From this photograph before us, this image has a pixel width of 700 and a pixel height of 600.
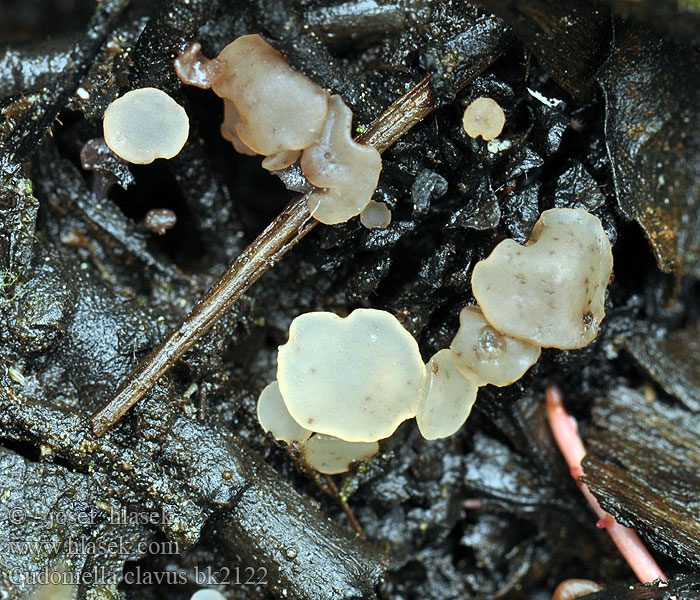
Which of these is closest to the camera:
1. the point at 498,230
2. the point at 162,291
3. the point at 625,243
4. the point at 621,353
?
the point at 498,230

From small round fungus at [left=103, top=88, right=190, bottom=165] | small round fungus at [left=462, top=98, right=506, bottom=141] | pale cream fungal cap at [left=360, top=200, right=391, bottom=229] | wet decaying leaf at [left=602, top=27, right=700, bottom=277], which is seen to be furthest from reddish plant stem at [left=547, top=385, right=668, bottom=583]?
small round fungus at [left=103, top=88, right=190, bottom=165]

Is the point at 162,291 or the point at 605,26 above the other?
the point at 605,26

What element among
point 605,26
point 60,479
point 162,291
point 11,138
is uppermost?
point 605,26

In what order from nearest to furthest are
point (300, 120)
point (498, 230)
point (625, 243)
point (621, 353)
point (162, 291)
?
point (300, 120) < point (498, 230) < point (162, 291) < point (625, 243) < point (621, 353)

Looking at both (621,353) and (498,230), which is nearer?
(498,230)

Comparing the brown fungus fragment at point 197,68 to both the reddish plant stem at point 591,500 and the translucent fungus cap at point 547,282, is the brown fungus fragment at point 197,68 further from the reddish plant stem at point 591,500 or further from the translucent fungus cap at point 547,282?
the reddish plant stem at point 591,500

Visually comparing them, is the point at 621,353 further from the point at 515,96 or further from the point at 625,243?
the point at 515,96

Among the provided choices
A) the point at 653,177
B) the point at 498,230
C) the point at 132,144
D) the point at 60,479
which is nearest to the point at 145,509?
the point at 60,479

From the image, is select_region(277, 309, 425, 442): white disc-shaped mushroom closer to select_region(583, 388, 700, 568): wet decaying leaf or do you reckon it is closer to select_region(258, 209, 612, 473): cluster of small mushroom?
select_region(258, 209, 612, 473): cluster of small mushroom
